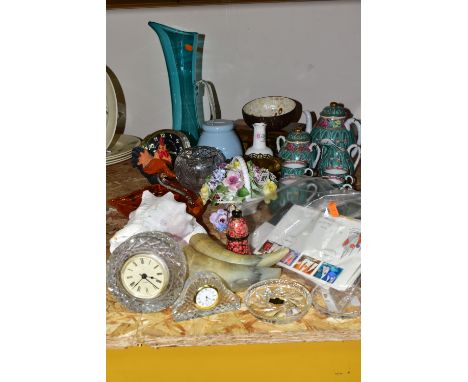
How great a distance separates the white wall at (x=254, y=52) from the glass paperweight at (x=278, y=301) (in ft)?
2.71

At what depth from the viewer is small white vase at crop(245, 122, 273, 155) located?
1.33 m

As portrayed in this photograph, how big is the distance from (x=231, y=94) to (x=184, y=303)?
0.90m

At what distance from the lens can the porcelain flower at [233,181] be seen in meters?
1.16

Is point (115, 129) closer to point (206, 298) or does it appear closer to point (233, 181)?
point (233, 181)

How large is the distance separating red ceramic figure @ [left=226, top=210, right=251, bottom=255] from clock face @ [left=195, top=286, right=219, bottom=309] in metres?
0.13

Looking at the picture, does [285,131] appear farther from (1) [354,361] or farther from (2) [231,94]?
(1) [354,361]

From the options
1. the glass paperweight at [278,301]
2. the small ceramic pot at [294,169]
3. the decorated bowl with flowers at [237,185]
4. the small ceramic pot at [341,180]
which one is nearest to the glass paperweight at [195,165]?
the decorated bowl with flowers at [237,185]

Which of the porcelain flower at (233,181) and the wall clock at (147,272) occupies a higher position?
the porcelain flower at (233,181)

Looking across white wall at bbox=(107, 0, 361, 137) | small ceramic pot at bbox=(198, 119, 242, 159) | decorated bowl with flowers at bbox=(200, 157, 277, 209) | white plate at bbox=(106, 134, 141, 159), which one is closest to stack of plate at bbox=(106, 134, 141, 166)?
white plate at bbox=(106, 134, 141, 159)

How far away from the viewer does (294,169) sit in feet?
4.14

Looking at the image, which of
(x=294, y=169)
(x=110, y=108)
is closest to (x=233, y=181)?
(x=294, y=169)

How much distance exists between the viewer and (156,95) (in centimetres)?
165

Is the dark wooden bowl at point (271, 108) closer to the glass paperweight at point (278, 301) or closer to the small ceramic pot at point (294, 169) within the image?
the small ceramic pot at point (294, 169)

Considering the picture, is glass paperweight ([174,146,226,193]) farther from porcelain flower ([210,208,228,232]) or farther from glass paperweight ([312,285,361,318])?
glass paperweight ([312,285,361,318])
